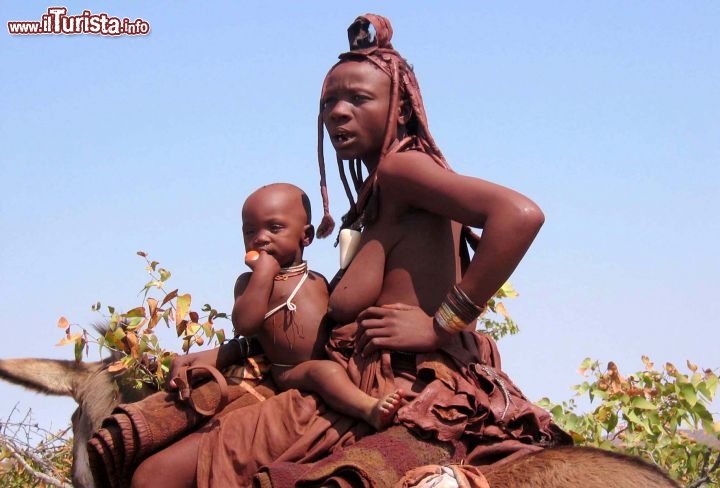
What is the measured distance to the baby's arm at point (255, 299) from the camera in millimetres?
4219

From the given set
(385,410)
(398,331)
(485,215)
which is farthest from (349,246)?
(385,410)

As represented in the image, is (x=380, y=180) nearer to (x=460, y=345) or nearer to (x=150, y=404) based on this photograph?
(x=460, y=345)

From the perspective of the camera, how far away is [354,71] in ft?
14.5

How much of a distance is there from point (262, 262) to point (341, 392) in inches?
26.6

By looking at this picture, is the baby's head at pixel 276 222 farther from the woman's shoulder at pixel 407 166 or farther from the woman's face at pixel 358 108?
the woman's shoulder at pixel 407 166

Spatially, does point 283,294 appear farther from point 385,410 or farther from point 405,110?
point 405,110

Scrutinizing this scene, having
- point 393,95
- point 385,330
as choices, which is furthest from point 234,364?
point 393,95

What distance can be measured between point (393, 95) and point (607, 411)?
132 inches

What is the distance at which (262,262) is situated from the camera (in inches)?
169

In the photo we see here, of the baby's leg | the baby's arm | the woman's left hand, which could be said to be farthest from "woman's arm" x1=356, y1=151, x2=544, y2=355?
the baby's arm

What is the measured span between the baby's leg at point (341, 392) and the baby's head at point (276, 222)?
1.64 ft

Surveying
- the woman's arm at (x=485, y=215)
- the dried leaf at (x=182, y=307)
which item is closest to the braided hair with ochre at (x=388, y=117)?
the woman's arm at (x=485, y=215)

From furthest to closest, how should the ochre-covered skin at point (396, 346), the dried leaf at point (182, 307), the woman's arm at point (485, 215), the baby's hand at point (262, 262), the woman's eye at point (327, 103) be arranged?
the dried leaf at point (182, 307), the woman's eye at point (327, 103), the baby's hand at point (262, 262), the woman's arm at point (485, 215), the ochre-covered skin at point (396, 346)

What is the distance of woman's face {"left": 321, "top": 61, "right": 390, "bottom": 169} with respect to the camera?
4.41 m
